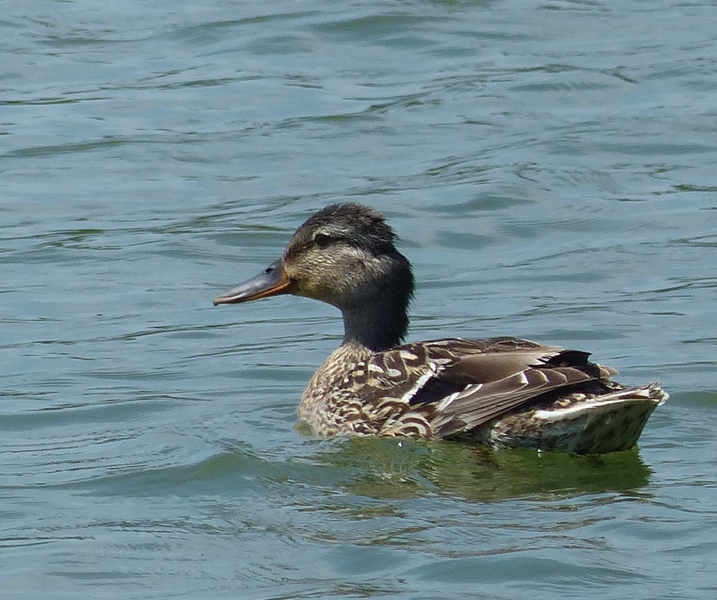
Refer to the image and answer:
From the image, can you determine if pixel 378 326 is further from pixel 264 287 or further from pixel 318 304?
pixel 318 304

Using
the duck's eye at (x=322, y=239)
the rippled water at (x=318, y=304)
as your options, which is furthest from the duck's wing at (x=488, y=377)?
the duck's eye at (x=322, y=239)

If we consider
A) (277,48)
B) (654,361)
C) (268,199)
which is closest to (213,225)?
(268,199)

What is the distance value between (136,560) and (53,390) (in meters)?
3.29

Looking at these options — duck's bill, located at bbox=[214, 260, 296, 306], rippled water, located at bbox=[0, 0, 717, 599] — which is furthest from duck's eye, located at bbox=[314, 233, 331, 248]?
rippled water, located at bbox=[0, 0, 717, 599]

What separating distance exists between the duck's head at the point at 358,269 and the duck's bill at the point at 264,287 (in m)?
0.09

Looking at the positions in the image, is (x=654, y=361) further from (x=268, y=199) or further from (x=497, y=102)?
(x=497, y=102)

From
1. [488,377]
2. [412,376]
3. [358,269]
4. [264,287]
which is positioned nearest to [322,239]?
[358,269]

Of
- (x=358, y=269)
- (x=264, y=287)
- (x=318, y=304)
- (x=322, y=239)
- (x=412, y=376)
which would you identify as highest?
(x=322, y=239)

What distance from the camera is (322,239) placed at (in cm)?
1066

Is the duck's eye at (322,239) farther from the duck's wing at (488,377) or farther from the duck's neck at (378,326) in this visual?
→ the duck's wing at (488,377)

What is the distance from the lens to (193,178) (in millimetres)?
15992

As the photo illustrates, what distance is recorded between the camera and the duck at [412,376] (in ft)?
30.1

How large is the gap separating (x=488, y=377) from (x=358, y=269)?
1454mm

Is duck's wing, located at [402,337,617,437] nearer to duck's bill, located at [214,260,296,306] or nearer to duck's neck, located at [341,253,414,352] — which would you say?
duck's neck, located at [341,253,414,352]
